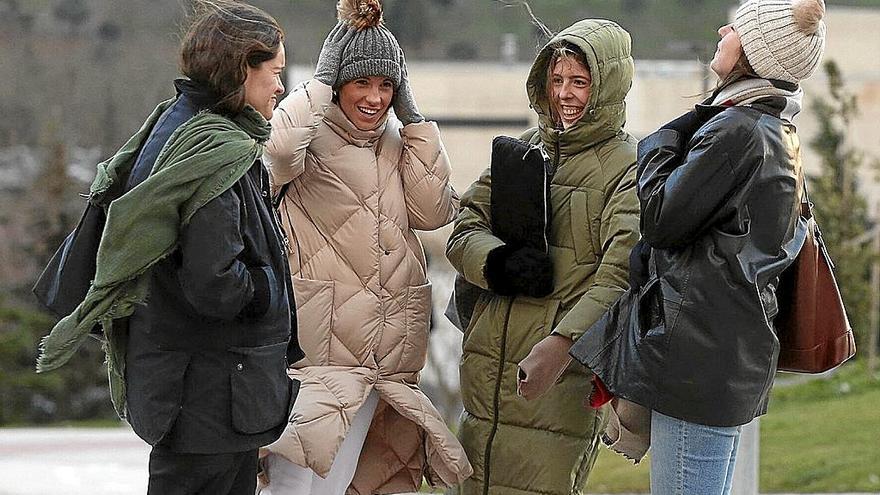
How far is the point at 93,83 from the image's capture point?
16.7m

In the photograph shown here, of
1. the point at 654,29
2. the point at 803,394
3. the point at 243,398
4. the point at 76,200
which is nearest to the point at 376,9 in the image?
the point at 243,398

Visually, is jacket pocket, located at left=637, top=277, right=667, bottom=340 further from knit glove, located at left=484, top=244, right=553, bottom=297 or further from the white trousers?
the white trousers

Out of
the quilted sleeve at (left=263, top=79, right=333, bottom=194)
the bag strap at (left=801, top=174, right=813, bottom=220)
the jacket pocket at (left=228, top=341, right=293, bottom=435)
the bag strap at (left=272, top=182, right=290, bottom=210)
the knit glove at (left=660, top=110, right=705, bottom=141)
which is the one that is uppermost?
the knit glove at (left=660, top=110, right=705, bottom=141)

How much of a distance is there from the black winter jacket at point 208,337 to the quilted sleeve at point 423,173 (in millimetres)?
685

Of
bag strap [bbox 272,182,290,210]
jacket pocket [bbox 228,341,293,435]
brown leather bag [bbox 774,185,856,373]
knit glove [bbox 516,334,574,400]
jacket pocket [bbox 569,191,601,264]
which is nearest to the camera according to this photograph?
jacket pocket [bbox 228,341,293,435]

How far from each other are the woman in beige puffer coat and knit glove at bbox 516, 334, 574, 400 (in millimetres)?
331

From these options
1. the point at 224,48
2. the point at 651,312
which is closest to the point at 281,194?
the point at 224,48

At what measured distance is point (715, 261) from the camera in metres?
2.73

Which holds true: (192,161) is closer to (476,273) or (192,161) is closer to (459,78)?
(476,273)

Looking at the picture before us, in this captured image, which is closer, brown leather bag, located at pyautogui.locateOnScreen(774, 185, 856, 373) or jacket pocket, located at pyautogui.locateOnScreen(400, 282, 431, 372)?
brown leather bag, located at pyautogui.locateOnScreen(774, 185, 856, 373)

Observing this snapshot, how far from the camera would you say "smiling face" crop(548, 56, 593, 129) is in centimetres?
324

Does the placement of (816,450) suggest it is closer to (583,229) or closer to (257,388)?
(583,229)

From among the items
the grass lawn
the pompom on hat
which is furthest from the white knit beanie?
the grass lawn

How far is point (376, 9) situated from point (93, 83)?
46.4ft
